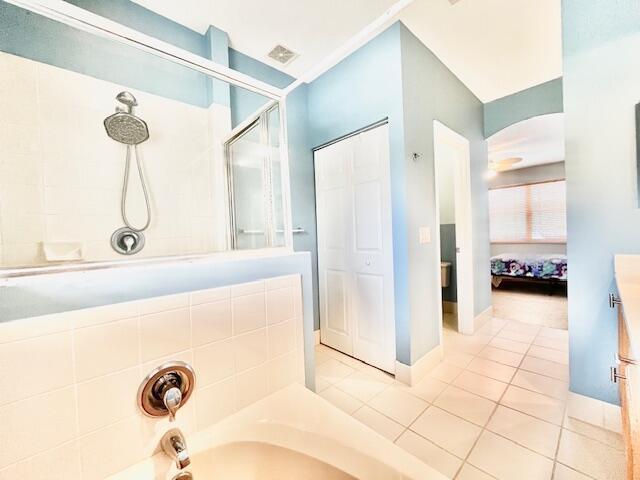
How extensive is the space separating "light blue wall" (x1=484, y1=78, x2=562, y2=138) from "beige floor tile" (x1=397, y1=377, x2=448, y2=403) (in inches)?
116

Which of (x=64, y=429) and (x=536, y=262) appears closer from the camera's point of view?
(x=64, y=429)

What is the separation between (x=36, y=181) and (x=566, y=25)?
3098mm

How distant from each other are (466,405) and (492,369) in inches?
23.7

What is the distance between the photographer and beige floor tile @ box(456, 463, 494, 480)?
45.5 inches

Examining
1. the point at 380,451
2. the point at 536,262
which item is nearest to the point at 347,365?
the point at 380,451

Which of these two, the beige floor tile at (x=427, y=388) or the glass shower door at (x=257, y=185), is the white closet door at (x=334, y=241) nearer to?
the beige floor tile at (x=427, y=388)

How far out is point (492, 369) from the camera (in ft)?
6.63

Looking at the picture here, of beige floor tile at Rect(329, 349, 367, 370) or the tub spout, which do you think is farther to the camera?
beige floor tile at Rect(329, 349, 367, 370)

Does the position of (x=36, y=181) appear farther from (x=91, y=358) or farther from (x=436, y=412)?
(x=436, y=412)

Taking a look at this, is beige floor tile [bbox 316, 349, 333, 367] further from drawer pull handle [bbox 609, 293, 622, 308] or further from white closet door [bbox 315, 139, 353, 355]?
drawer pull handle [bbox 609, 293, 622, 308]

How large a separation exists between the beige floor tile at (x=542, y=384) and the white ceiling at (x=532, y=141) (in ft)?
9.10

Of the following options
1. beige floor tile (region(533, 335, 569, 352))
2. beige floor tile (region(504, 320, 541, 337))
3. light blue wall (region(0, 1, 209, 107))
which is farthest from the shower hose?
beige floor tile (region(504, 320, 541, 337))

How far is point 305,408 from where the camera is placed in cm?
99

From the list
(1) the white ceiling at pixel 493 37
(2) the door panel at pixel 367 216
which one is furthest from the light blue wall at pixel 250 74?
(1) the white ceiling at pixel 493 37
